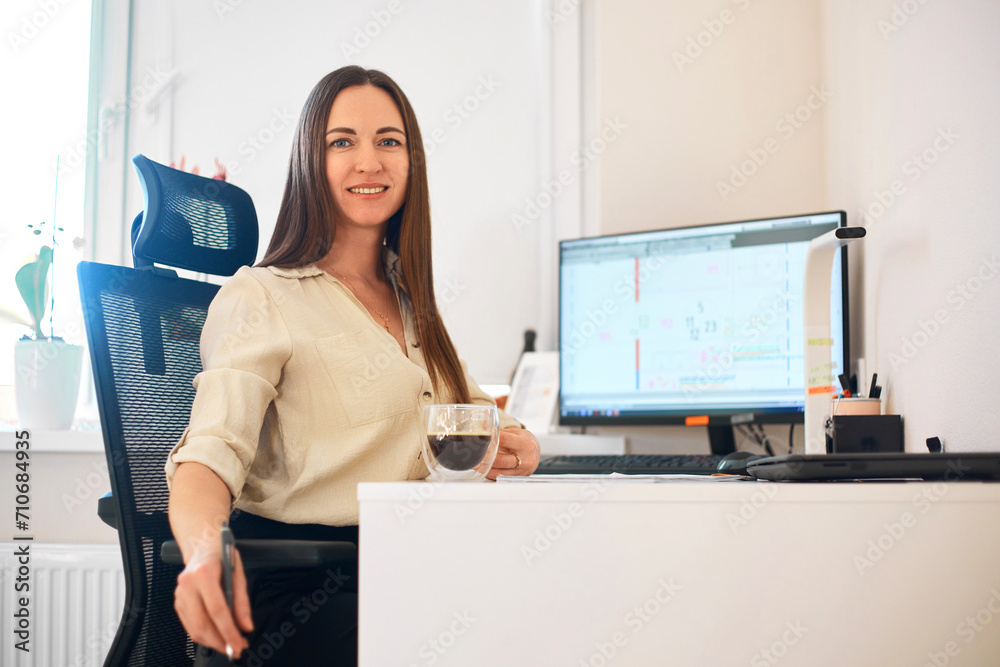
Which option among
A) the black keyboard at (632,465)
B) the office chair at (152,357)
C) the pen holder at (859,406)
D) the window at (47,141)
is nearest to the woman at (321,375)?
the office chair at (152,357)

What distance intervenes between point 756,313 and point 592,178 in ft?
2.19

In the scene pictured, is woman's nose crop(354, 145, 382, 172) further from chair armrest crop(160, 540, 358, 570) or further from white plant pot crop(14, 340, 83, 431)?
white plant pot crop(14, 340, 83, 431)

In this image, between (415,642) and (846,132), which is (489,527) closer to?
(415,642)

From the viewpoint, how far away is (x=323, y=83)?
1350 mm

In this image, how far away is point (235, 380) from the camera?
1.01m

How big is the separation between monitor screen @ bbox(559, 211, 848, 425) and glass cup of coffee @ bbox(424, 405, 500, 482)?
3.45ft

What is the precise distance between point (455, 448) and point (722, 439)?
118 cm

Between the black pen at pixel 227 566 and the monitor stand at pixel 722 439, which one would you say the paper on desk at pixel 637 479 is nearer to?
the black pen at pixel 227 566

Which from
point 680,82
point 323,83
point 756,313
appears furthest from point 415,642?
point 680,82

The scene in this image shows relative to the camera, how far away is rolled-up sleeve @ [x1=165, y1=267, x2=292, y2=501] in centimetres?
94

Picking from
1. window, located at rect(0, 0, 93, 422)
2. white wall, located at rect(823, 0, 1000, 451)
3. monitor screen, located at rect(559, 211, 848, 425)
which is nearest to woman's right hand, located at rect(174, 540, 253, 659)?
white wall, located at rect(823, 0, 1000, 451)

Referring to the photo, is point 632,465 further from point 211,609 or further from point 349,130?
point 211,609

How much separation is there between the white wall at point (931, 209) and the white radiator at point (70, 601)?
177 cm

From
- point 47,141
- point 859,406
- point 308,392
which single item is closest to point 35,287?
point 47,141
